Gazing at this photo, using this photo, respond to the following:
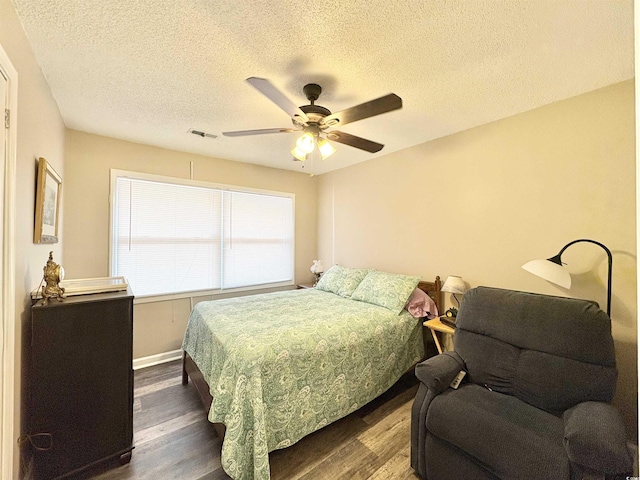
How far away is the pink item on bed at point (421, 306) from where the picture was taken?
8.98 ft

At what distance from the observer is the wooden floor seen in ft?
5.46

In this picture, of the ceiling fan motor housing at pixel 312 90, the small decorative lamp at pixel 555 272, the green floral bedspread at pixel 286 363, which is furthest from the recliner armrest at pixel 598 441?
the ceiling fan motor housing at pixel 312 90

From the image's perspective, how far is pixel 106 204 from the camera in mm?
2938

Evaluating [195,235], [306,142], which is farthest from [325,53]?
[195,235]

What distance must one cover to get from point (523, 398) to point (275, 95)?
238 centimetres

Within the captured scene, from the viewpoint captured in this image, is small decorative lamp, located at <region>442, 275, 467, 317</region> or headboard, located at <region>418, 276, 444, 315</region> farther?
headboard, located at <region>418, 276, 444, 315</region>

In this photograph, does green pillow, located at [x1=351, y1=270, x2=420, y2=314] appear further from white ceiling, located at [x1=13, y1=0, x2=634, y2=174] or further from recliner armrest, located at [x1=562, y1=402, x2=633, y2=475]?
white ceiling, located at [x1=13, y1=0, x2=634, y2=174]

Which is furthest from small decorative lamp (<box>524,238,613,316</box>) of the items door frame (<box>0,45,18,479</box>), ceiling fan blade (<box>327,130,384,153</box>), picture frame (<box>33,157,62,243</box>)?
picture frame (<box>33,157,62,243</box>)

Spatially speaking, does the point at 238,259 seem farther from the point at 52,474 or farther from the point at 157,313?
the point at 52,474

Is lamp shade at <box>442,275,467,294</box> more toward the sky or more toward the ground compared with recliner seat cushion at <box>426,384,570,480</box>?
more toward the sky

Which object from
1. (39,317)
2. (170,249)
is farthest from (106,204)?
(39,317)

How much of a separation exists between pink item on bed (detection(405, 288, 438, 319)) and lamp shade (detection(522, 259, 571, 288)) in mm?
1106

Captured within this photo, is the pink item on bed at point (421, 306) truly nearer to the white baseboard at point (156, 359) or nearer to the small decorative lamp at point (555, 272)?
the small decorative lamp at point (555, 272)

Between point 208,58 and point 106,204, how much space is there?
7.41 feet
